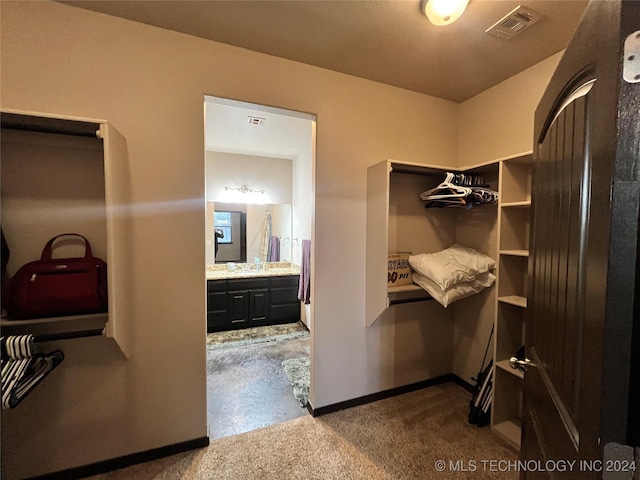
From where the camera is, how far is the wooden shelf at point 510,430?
1.85m

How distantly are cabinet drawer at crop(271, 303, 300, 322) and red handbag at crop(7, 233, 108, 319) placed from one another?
281cm

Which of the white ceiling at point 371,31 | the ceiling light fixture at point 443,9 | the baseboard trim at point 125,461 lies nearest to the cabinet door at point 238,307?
the baseboard trim at point 125,461

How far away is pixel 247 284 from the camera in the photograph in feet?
13.1

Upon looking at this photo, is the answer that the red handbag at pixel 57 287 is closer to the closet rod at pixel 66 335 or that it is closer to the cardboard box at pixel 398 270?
the closet rod at pixel 66 335

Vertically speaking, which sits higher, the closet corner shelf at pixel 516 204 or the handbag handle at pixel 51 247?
the closet corner shelf at pixel 516 204

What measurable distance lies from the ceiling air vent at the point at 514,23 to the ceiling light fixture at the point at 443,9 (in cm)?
33

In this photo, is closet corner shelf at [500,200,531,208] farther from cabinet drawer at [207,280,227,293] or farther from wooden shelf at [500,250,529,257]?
cabinet drawer at [207,280,227,293]

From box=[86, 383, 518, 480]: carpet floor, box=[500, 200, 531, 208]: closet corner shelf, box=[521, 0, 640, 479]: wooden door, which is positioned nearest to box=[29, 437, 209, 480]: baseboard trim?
Answer: box=[86, 383, 518, 480]: carpet floor

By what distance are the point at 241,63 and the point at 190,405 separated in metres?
2.31

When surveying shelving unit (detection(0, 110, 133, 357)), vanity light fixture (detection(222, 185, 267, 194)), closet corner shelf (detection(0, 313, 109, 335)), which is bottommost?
closet corner shelf (detection(0, 313, 109, 335))

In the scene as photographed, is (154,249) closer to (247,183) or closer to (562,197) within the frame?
(562,197)

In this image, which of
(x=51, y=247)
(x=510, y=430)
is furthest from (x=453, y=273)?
(x=51, y=247)

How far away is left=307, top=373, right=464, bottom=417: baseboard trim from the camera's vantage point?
2.18m

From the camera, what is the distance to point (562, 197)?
2.76 feet
